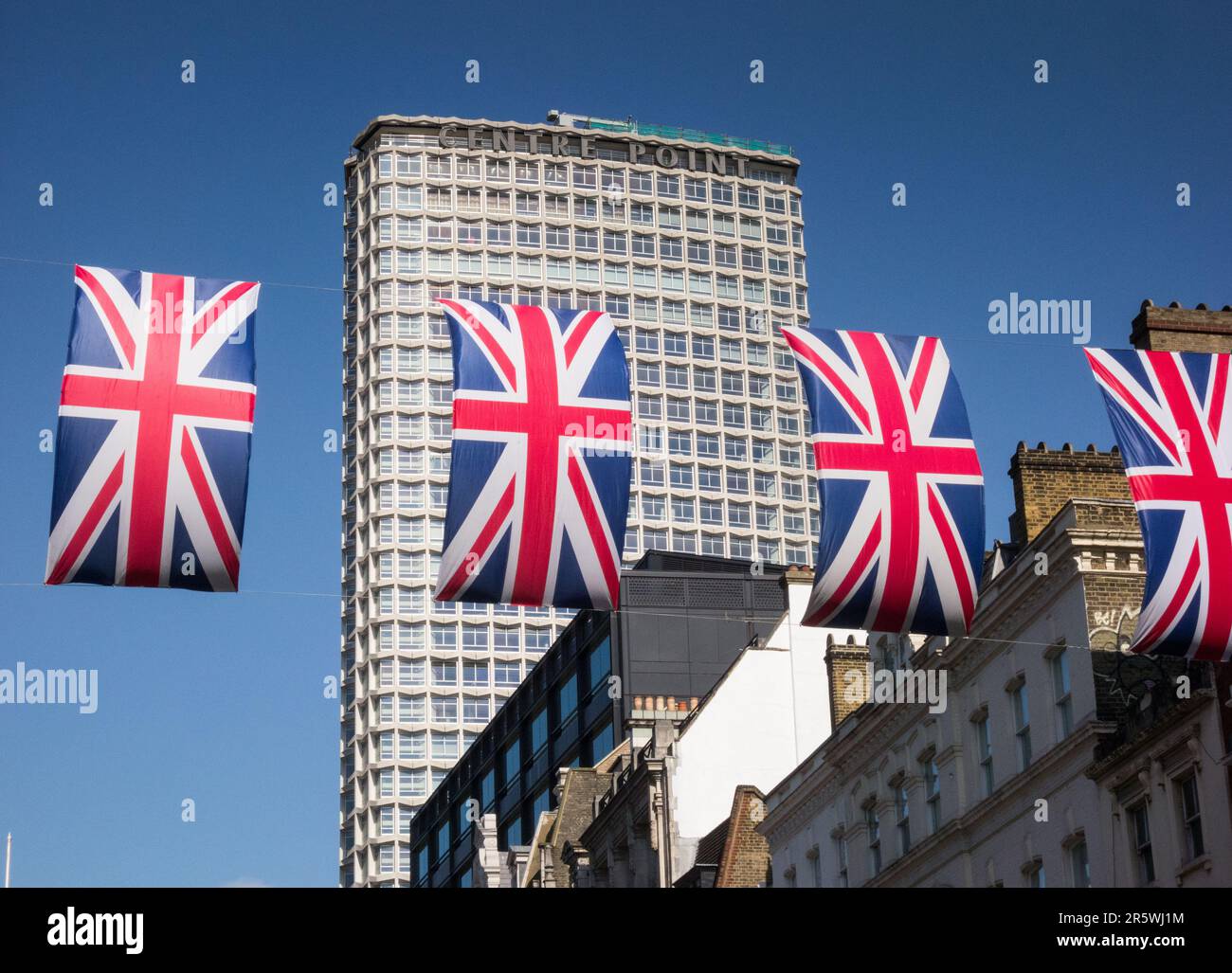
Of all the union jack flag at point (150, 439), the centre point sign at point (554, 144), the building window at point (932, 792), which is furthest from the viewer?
the centre point sign at point (554, 144)

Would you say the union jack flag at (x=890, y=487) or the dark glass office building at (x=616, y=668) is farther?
the dark glass office building at (x=616, y=668)

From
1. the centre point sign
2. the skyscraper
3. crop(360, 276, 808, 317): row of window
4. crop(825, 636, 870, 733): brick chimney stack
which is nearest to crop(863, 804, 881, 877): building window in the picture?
crop(825, 636, 870, 733): brick chimney stack

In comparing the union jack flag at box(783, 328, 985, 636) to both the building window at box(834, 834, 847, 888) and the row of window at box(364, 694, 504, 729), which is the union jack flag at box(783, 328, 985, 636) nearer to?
the building window at box(834, 834, 847, 888)

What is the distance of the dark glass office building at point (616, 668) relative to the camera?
78.4m

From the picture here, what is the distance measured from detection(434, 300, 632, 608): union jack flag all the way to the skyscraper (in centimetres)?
13491

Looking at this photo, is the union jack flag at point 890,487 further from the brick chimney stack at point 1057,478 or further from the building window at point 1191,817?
the brick chimney stack at point 1057,478

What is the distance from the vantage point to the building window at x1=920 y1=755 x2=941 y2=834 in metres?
45.4

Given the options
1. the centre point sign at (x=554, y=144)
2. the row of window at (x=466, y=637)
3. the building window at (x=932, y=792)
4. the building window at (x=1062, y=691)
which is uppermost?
the centre point sign at (x=554, y=144)

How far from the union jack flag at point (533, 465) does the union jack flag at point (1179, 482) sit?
25.1 feet

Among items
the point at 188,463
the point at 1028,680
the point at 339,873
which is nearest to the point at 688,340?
the point at 339,873

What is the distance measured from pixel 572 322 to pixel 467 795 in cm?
7590

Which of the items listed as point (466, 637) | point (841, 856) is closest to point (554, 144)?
point (466, 637)

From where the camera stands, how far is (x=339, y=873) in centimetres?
17125

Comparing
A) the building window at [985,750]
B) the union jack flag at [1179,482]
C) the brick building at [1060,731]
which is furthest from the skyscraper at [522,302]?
the union jack flag at [1179,482]
